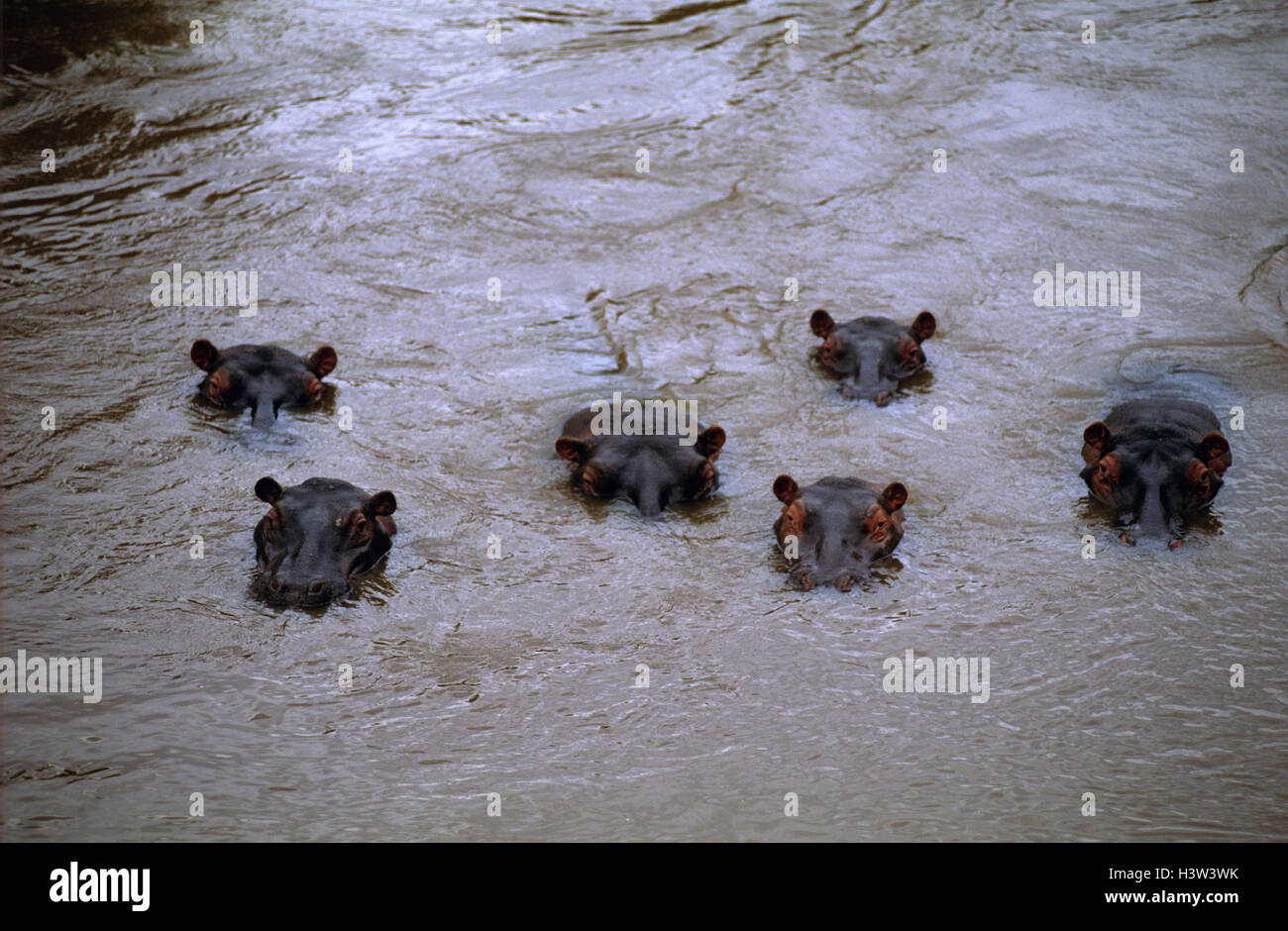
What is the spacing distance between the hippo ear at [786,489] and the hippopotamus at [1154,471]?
210cm

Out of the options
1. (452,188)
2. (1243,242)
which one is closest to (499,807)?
(452,188)

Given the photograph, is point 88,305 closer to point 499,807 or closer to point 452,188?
point 452,188

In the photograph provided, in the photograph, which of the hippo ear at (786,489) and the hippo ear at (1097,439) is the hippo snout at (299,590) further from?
the hippo ear at (1097,439)

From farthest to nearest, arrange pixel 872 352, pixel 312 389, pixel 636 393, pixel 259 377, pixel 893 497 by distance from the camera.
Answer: pixel 872 352
pixel 636 393
pixel 312 389
pixel 259 377
pixel 893 497

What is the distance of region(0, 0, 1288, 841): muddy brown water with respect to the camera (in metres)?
6.74

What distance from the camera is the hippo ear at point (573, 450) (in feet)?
30.0

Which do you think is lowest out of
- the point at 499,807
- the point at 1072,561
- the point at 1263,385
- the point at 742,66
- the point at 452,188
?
the point at 499,807

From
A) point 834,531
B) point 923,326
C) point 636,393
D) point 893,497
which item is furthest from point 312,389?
point 923,326

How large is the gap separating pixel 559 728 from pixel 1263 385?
21.0 feet

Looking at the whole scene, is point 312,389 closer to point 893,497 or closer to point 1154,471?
point 893,497

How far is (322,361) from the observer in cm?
1026

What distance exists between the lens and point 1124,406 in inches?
384

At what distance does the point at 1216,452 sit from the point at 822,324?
3.11 m

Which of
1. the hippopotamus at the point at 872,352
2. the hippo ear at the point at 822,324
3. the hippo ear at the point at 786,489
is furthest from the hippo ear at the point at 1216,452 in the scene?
the hippo ear at the point at 822,324
